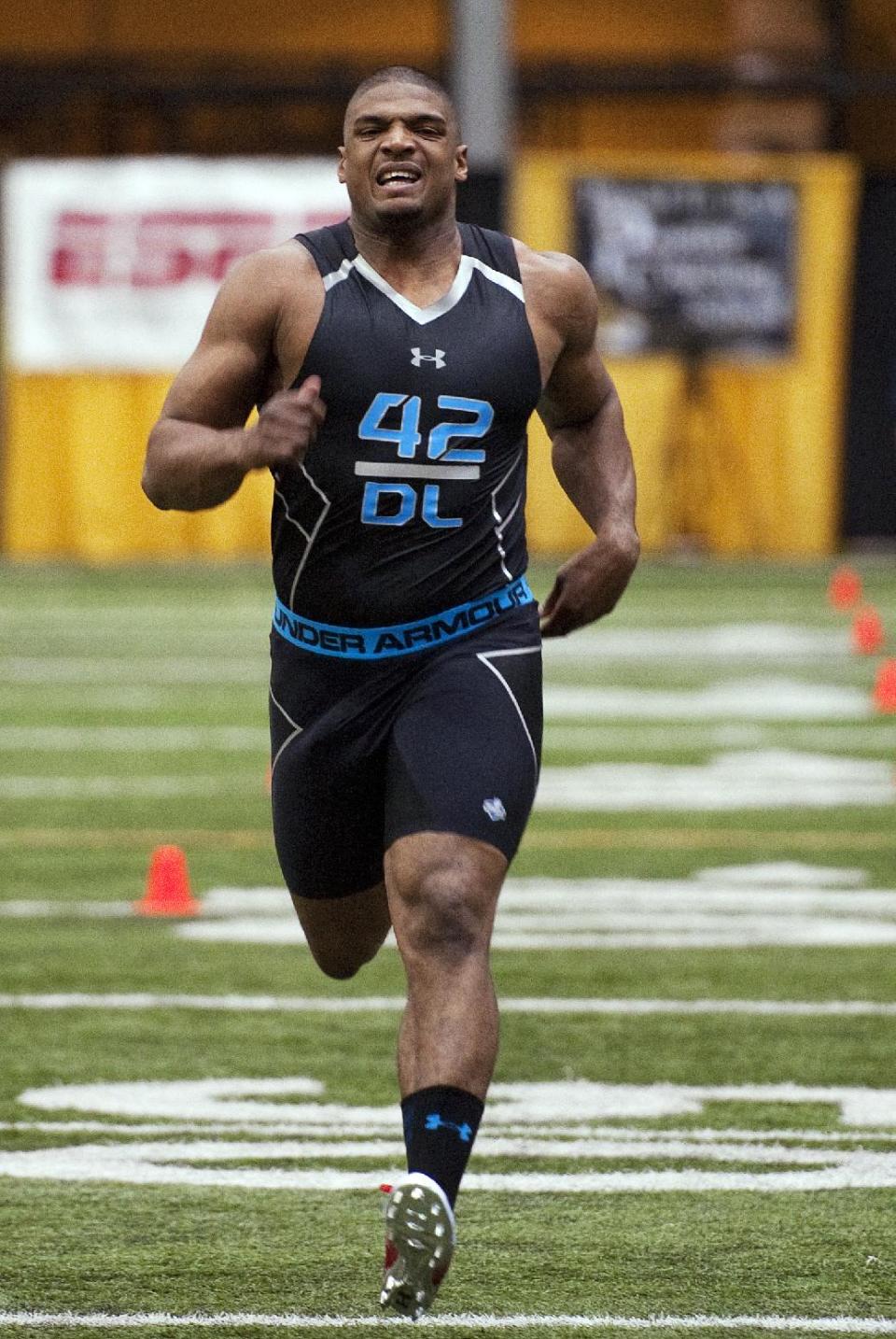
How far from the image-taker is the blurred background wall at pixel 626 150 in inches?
1005

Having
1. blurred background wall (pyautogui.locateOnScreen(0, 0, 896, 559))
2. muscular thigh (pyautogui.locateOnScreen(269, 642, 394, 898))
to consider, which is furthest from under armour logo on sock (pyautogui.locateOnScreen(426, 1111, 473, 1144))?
blurred background wall (pyautogui.locateOnScreen(0, 0, 896, 559))

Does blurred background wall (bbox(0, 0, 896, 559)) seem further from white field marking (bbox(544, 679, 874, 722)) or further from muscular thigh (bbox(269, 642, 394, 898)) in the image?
muscular thigh (bbox(269, 642, 394, 898))

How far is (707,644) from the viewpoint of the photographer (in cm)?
1827

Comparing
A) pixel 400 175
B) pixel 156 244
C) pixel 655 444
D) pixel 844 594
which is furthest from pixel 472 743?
pixel 655 444

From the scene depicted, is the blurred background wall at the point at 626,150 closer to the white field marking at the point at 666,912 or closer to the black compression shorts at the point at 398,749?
the white field marking at the point at 666,912

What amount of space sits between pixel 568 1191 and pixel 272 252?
1.79 meters

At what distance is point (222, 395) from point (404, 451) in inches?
12.5

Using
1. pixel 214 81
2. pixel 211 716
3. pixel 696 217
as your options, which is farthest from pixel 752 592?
pixel 214 81

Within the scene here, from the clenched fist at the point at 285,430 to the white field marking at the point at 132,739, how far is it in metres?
8.64

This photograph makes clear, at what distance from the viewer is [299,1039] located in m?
7.24

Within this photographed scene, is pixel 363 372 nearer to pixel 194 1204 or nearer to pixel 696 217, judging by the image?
pixel 194 1204

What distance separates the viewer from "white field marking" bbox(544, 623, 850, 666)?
17.6 m

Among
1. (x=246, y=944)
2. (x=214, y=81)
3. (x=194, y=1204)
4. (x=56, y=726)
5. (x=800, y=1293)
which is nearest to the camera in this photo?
(x=800, y=1293)

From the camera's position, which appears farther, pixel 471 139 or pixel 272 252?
pixel 471 139
